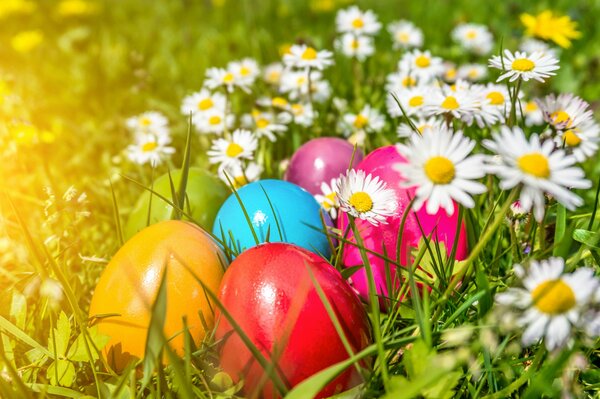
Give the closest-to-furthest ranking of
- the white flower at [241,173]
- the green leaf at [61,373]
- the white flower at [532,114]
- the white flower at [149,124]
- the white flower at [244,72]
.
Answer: the green leaf at [61,373]
the white flower at [241,173]
the white flower at [532,114]
the white flower at [244,72]
the white flower at [149,124]

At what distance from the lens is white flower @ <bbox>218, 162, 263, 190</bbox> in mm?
A: 1588

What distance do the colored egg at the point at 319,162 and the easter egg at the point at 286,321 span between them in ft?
1.74

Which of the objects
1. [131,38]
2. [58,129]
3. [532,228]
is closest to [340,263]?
[532,228]

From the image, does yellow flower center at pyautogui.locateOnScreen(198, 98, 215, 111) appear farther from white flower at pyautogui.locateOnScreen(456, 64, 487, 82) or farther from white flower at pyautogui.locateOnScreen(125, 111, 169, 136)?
white flower at pyautogui.locateOnScreen(456, 64, 487, 82)

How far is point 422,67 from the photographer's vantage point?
2002mm

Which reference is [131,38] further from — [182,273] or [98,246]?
[182,273]

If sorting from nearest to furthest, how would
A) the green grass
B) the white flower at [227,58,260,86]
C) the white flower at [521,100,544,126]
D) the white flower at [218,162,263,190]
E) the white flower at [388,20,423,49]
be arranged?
1. the green grass
2. the white flower at [218,162,263,190]
3. the white flower at [521,100,544,126]
4. the white flower at [227,58,260,86]
5. the white flower at [388,20,423,49]

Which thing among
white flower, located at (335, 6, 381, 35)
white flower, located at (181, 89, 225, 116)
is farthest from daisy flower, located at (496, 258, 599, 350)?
white flower, located at (335, 6, 381, 35)

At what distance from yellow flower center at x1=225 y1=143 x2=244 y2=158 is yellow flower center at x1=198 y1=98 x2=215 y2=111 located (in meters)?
0.33

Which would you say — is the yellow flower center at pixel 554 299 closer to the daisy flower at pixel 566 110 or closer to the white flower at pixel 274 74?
Result: the daisy flower at pixel 566 110

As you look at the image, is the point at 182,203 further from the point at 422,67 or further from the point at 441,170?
the point at 422,67

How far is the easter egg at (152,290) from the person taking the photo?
1.07 metres

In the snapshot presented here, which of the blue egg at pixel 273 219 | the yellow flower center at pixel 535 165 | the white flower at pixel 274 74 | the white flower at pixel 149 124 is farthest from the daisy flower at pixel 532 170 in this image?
the white flower at pixel 274 74

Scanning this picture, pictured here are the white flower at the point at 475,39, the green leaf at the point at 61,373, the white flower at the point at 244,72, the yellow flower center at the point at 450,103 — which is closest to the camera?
the green leaf at the point at 61,373
